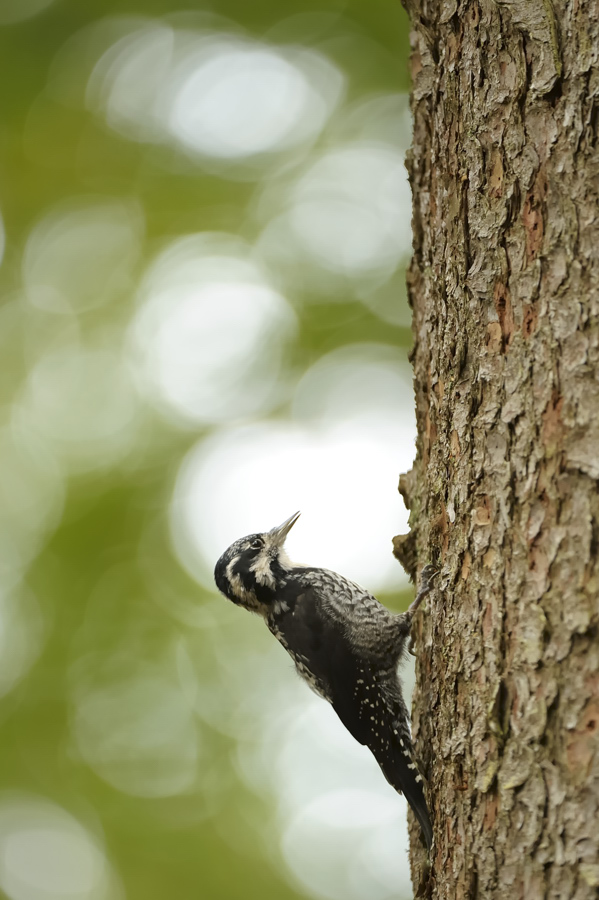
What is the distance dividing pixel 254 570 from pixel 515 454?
6.92 feet

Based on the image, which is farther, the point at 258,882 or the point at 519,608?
the point at 258,882

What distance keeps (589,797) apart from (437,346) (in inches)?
51.5

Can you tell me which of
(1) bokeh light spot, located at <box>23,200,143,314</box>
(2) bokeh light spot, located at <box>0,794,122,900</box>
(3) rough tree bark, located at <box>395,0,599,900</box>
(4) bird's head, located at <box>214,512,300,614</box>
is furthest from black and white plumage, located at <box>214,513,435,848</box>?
Answer: (2) bokeh light spot, located at <box>0,794,122,900</box>

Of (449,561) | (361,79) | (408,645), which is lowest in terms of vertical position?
(449,561)

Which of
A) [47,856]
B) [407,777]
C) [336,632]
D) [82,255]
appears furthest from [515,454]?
[47,856]

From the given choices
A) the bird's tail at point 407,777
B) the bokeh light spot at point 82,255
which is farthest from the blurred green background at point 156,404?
the bird's tail at point 407,777

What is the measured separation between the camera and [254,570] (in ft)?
12.7

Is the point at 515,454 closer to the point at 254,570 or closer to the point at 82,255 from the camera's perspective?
the point at 254,570

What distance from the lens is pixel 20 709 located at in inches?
268

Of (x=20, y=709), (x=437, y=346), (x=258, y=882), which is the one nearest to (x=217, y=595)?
(x=20, y=709)

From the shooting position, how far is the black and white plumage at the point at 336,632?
3186mm

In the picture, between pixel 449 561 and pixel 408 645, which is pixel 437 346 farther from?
pixel 408 645

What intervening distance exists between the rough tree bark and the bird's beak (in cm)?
169

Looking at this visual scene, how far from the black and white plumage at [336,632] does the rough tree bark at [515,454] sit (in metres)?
0.70
